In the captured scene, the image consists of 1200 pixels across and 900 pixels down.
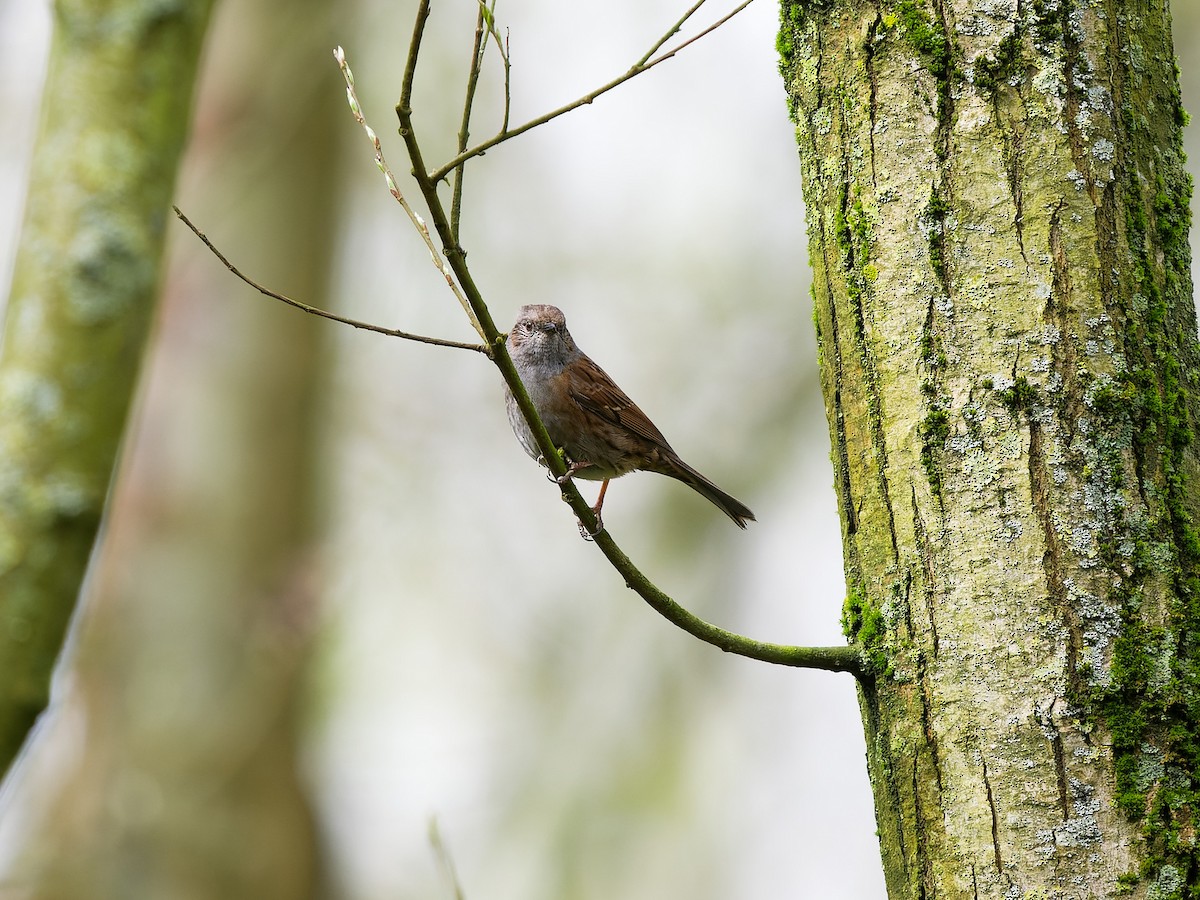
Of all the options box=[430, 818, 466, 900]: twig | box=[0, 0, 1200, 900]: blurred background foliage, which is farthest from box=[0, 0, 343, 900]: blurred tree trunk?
box=[430, 818, 466, 900]: twig

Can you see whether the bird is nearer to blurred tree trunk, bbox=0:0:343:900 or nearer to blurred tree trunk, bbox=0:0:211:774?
blurred tree trunk, bbox=0:0:211:774

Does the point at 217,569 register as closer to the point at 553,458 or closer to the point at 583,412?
Answer: the point at 583,412

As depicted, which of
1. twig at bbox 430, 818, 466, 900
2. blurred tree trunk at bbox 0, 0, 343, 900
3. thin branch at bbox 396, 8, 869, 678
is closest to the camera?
thin branch at bbox 396, 8, 869, 678

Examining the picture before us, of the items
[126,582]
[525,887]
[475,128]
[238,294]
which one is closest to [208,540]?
[126,582]

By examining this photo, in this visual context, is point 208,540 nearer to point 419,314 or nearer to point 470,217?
point 419,314

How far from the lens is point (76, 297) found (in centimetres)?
205

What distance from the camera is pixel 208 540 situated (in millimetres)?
6938

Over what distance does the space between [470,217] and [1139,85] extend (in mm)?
8523

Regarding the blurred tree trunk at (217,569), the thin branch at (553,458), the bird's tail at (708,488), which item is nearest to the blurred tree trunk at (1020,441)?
the thin branch at (553,458)

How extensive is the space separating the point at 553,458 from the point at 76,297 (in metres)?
0.92

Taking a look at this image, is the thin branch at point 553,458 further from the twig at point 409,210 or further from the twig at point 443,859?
the twig at point 443,859

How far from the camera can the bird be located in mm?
4117

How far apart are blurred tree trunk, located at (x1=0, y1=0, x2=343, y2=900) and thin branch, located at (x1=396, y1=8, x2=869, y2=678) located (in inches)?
196

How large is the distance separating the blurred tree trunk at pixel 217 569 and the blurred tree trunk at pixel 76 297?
4.84m
